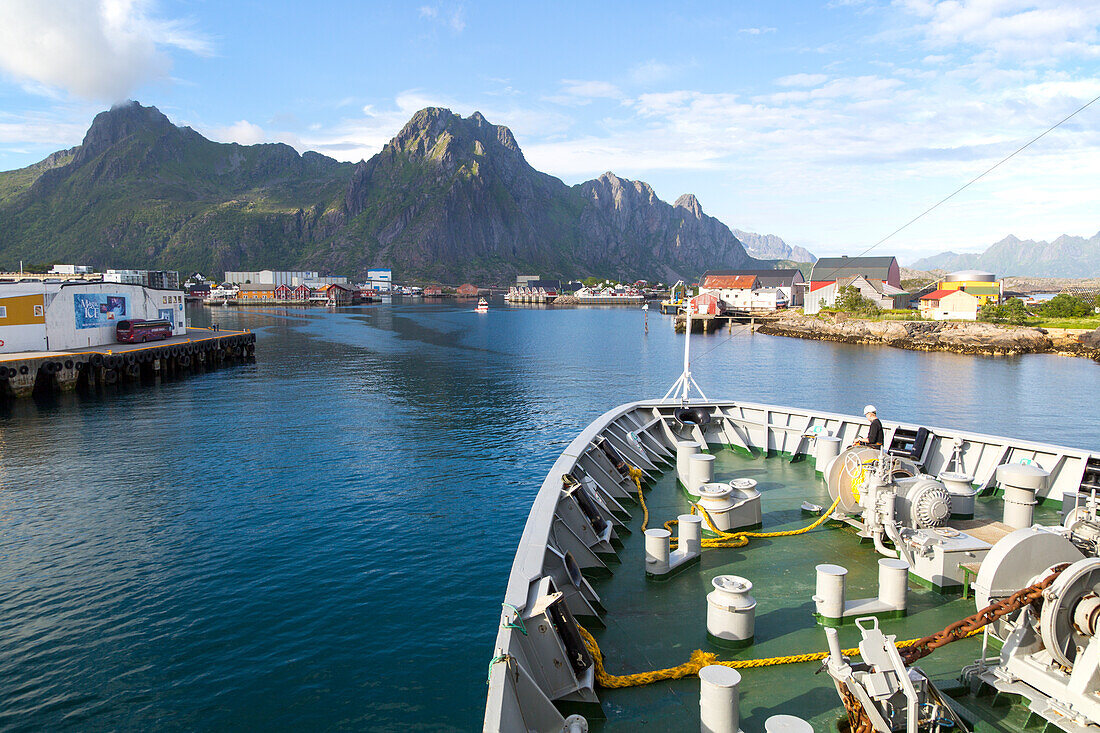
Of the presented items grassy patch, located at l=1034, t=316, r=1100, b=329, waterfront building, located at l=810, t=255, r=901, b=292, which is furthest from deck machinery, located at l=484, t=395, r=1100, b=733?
waterfront building, located at l=810, t=255, r=901, b=292

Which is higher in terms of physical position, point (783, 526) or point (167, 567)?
point (783, 526)

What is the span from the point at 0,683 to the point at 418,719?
349 inches

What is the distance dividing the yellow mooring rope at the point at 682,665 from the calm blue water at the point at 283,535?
3.88 metres

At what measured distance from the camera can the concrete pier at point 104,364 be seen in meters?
46.6

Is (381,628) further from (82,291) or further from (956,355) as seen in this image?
(956,355)

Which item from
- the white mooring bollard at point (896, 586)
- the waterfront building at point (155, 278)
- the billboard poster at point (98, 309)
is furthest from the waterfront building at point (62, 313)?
the white mooring bollard at point (896, 586)

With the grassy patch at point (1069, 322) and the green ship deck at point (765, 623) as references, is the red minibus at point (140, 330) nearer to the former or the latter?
the green ship deck at point (765, 623)

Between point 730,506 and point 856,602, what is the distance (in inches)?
155

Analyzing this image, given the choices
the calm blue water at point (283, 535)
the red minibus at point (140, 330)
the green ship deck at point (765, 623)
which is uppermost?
the red minibus at point (140, 330)

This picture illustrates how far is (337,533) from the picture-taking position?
2069cm

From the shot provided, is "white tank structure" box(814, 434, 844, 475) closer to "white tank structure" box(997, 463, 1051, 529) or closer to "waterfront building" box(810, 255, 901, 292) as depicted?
"white tank structure" box(997, 463, 1051, 529)

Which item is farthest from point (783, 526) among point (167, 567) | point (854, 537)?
point (167, 567)

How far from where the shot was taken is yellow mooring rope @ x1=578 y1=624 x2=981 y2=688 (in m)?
8.88

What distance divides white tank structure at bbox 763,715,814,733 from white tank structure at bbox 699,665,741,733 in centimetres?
53
